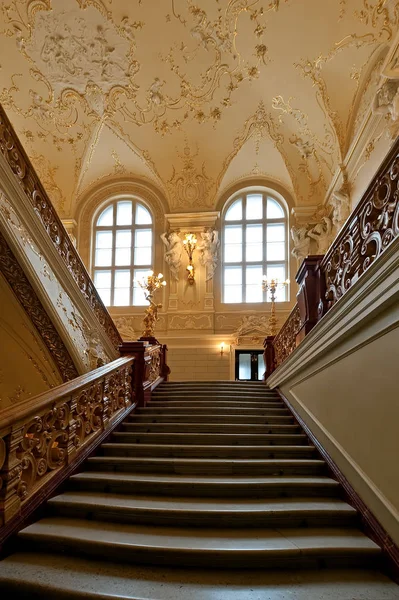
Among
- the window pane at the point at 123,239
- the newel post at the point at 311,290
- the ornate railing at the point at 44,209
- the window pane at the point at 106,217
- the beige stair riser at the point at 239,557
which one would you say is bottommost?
the beige stair riser at the point at 239,557

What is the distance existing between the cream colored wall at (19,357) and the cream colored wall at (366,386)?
3584 millimetres

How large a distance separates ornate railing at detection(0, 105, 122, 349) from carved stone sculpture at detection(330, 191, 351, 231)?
660cm

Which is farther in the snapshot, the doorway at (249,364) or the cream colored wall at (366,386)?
the doorway at (249,364)

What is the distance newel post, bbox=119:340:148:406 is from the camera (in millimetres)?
5699

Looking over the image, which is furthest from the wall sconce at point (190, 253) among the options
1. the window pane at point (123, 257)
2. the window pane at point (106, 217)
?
the window pane at point (106, 217)

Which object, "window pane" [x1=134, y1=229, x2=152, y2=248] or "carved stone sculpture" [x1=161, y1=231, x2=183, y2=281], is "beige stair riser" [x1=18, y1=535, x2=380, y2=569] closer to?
"carved stone sculpture" [x1=161, y1=231, x2=183, y2=281]

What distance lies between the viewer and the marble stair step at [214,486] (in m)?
3.27

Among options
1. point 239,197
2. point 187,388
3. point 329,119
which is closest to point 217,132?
point 239,197

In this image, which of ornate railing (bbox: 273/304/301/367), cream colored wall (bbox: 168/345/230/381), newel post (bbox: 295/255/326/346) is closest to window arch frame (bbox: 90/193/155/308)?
cream colored wall (bbox: 168/345/230/381)

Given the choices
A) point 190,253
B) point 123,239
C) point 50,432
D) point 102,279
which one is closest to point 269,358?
point 50,432

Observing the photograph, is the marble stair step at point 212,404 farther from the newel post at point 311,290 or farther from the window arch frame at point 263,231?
the window arch frame at point 263,231

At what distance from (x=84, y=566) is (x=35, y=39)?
35.9 ft

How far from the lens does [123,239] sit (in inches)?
530

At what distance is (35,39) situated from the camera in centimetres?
973
